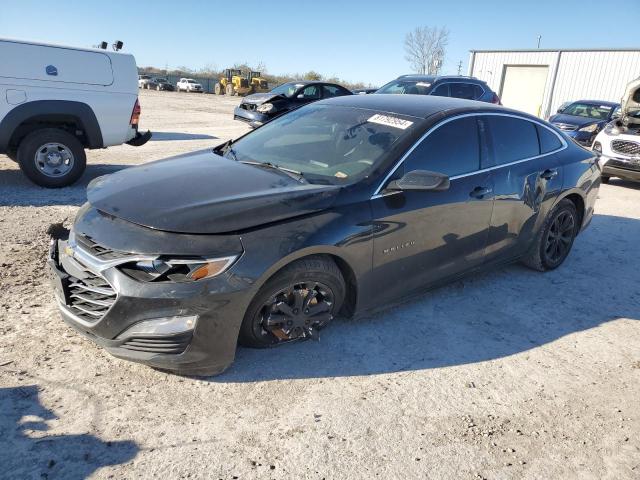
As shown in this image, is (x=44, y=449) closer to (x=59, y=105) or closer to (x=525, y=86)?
(x=59, y=105)

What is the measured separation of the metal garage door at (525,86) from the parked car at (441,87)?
17.8 meters

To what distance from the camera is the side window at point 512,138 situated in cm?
420

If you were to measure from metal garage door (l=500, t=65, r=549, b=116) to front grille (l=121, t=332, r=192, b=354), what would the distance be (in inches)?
1171

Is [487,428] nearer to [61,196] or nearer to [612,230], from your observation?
[612,230]

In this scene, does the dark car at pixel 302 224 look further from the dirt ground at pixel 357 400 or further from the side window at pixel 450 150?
the dirt ground at pixel 357 400

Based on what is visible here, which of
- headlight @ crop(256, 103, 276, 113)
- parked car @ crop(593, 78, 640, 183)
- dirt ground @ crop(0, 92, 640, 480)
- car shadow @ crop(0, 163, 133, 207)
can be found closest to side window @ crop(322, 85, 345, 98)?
headlight @ crop(256, 103, 276, 113)

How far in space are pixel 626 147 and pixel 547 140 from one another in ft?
19.2

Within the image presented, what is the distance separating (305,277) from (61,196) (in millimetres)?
4948

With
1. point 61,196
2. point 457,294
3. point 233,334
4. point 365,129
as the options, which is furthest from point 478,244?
point 61,196

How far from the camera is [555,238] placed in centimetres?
496

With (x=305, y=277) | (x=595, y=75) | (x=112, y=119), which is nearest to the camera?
(x=305, y=277)

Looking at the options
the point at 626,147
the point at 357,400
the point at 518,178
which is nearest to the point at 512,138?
the point at 518,178

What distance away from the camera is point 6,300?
3600 millimetres

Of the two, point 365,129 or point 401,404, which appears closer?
point 401,404
